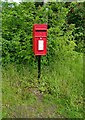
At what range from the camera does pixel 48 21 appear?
552 centimetres

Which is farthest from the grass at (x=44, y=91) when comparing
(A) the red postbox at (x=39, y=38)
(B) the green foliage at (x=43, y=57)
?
(A) the red postbox at (x=39, y=38)

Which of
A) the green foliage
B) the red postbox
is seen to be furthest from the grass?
the red postbox

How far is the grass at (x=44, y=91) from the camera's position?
12.4 feet

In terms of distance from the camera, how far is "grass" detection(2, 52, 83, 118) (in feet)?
12.4

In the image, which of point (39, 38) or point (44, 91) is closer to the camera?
point (44, 91)

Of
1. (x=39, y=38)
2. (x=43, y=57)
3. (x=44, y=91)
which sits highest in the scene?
(x=39, y=38)

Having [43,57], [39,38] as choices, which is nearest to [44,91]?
[39,38]

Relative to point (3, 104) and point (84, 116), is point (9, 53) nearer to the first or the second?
point (3, 104)

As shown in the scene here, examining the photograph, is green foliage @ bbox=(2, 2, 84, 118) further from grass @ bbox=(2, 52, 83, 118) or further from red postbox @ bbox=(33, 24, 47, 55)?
red postbox @ bbox=(33, 24, 47, 55)

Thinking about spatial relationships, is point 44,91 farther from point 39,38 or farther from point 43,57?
point 43,57

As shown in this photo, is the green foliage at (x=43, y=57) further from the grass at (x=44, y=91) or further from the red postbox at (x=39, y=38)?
the red postbox at (x=39, y=38)

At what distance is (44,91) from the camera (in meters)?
4.34

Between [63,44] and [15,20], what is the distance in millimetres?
940

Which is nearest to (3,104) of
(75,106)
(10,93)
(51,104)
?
(10,93)
